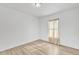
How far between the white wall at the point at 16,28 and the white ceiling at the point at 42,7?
0.07 m

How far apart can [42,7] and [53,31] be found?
41 cm

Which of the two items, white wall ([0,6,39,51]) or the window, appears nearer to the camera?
white wall ([0,6,39,51])

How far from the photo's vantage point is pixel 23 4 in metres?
1.45

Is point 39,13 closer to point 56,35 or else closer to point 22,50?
point 56,35

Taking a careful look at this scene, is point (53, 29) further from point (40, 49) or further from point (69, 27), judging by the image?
point (40, 49)

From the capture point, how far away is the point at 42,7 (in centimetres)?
148

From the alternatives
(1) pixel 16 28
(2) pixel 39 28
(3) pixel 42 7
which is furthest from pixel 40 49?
(3) pixel 42 7

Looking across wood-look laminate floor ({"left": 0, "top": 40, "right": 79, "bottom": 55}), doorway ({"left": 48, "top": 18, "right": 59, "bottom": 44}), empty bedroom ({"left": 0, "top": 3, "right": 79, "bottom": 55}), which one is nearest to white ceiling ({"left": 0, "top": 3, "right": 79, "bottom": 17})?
empty bedroom ({"left": 0, "top": 3, "right": 79, "bottom": 55})

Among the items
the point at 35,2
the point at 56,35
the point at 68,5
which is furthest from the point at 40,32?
the point at 68,5

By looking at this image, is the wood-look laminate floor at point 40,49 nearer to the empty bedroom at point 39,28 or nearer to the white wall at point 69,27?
the empty bedroom at point 39,28

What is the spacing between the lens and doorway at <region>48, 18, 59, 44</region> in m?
1.50

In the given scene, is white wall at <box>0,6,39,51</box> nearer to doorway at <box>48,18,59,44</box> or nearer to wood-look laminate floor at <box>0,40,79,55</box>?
wood-look laminate floor at <box>0,40,79,55</box>

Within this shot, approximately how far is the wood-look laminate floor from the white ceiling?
455 millimetres

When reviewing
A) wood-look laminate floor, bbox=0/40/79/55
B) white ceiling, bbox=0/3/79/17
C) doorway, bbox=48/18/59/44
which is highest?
white ceiling, bbox=0/3/79/17
